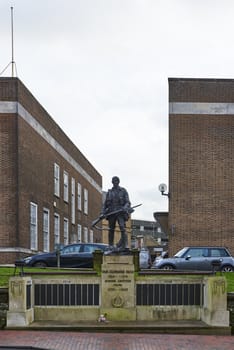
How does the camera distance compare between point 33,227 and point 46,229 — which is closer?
point 33,227

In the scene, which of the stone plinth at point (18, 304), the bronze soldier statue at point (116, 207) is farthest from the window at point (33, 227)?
the stone plinth at point (18, 304)

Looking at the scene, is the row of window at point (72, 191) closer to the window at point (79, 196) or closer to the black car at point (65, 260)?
the window at point (79, 196)

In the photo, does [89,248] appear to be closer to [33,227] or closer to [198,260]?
[198,260]

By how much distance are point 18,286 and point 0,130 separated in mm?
16357

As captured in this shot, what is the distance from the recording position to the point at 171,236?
30.1 m

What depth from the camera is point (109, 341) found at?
12688 millimetres

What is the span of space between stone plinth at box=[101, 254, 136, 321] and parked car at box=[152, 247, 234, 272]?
27.9ft

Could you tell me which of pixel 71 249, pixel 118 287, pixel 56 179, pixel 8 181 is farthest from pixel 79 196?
pixel 118 287

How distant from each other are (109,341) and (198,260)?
38.7ft

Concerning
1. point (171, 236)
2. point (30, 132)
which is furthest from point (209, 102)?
point (30, 132)

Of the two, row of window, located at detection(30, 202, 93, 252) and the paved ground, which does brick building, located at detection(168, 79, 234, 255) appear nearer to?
row of window, located at detection(30, 202, 93, 252)

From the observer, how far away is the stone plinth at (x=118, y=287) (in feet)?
49.6

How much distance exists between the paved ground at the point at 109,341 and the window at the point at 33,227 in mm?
18528

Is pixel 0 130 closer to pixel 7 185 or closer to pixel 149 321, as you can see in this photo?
pixel 7 185
